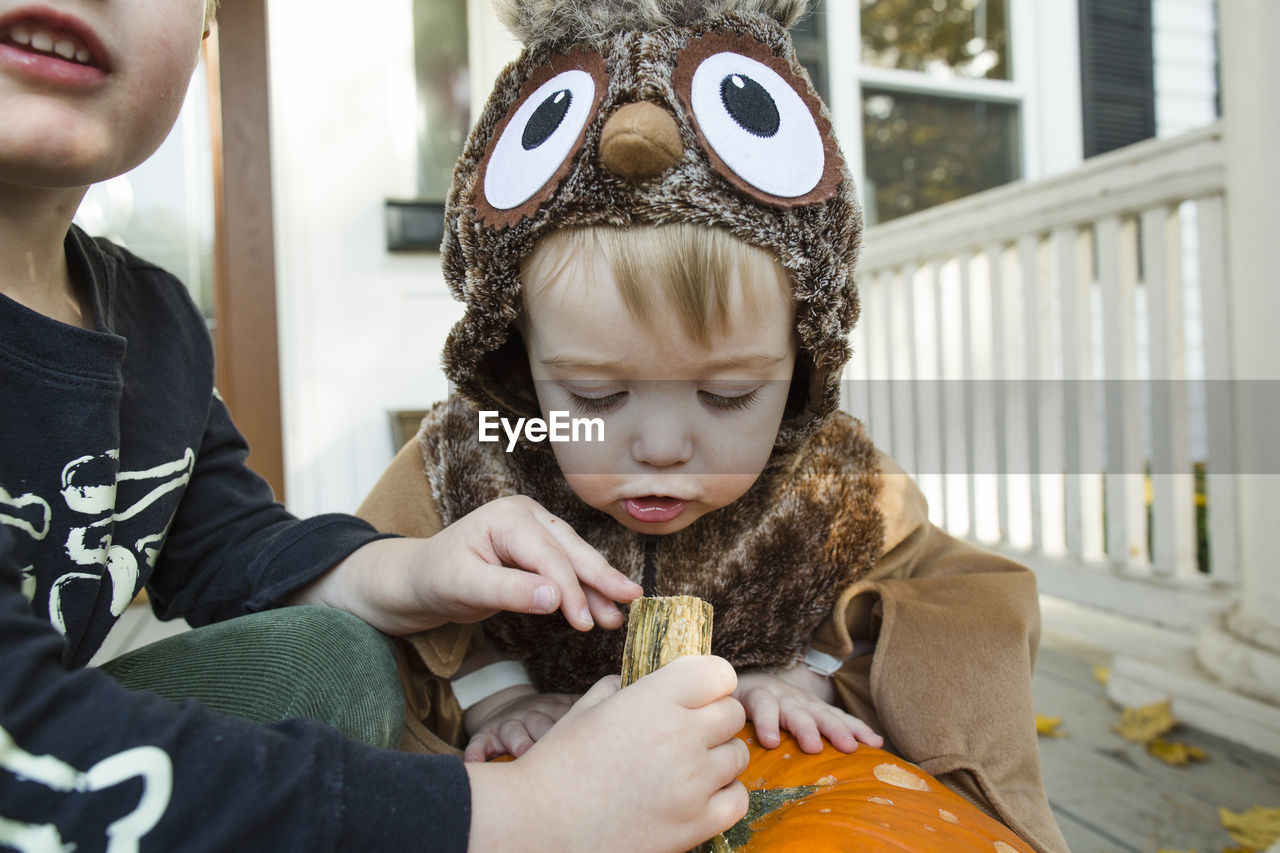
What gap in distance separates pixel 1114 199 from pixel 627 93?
177cm

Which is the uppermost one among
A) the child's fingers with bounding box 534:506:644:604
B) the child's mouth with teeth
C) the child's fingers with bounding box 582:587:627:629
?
the child's mouth with teeth

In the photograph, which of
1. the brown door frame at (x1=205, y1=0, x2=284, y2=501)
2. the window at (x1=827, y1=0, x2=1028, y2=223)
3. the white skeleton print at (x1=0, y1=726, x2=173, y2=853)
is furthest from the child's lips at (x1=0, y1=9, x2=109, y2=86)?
the window at (x1=827, y1=0, x2=1028, y2=223)

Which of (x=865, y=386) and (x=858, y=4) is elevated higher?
(x=858, y=4)

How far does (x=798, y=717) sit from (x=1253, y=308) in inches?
50.4

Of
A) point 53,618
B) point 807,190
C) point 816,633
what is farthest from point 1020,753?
point 53,618

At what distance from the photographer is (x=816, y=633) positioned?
38.9 inches

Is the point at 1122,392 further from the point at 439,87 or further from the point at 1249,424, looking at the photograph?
the point at 439,87

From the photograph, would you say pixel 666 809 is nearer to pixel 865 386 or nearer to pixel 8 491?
pixel 8 491

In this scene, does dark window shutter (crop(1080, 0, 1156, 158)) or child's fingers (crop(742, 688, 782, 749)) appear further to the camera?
dark window shutter (crop(1080, 0, 1156, 158))

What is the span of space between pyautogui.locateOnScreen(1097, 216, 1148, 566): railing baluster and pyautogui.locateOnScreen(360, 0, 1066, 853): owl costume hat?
139 centimetres

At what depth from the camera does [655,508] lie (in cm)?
81

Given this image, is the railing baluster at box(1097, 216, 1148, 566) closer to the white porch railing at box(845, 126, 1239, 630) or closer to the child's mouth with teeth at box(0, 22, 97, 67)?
the white porch railing at box(845, 126, 1239, 630)

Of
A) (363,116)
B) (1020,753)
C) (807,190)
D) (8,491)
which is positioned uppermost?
(363,116)

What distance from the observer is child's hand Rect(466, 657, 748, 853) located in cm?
50
